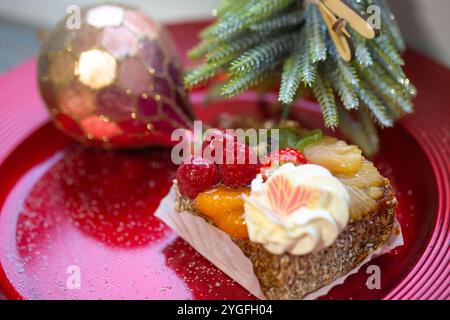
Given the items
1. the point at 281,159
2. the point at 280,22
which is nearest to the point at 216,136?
the point at 281,159

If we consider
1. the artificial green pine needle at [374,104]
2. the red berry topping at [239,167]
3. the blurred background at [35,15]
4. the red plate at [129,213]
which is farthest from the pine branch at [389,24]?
the blurred background at [35,15]

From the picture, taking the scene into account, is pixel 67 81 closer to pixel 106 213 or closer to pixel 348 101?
pixel 106 213

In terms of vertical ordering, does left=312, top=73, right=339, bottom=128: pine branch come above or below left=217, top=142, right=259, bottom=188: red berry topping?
above

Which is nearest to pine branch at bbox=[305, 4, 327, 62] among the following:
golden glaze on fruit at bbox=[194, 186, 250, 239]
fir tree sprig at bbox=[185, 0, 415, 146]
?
fir tree sprig at bbox=[185, 0, 415, 146]

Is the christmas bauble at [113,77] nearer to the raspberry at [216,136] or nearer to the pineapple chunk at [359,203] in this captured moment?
the raspberry at [216,136]

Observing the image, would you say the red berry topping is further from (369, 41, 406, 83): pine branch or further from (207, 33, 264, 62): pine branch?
(369, 41, 406, 83): pine branch
